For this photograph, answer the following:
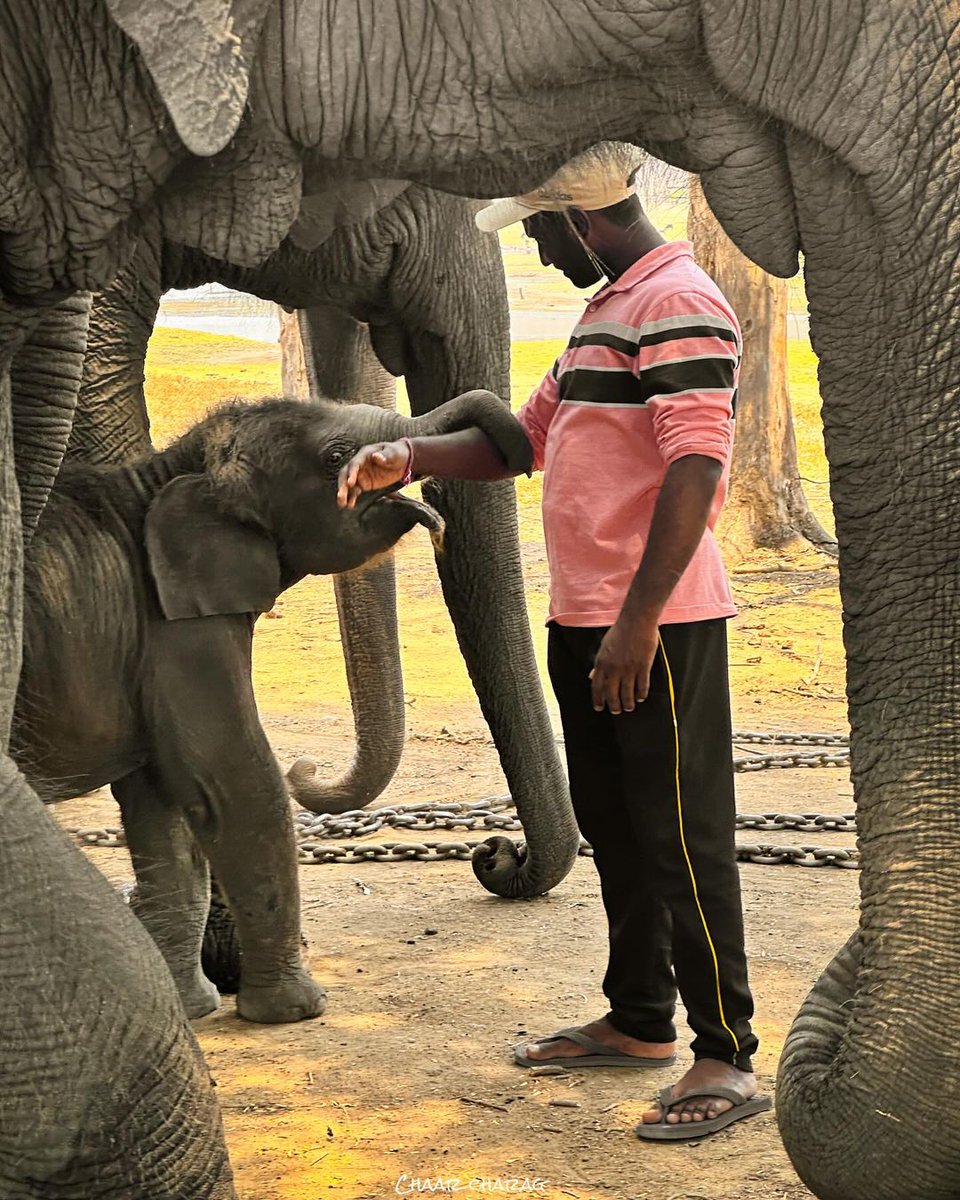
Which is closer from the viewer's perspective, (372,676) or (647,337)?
(647,337)

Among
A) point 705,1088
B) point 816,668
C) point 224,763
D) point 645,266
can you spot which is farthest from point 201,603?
point 816,668

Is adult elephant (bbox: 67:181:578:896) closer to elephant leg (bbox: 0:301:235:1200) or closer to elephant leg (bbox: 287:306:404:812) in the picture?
elephant leg (bbox: 287:306:404:812)

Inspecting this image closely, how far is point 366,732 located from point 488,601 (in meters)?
0.84

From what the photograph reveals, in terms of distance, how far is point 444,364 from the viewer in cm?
438

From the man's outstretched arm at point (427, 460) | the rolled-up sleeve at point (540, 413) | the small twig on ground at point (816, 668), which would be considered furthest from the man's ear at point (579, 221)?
the small twig on ground at point (816, 668)

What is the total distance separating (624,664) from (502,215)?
78cm

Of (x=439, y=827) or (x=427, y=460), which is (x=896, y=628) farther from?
(x=439, y=827)

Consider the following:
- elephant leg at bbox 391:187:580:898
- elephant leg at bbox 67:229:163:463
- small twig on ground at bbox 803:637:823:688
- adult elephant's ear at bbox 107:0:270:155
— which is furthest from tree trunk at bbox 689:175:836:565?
adult elephant's ear at bbox 107:0:270:155

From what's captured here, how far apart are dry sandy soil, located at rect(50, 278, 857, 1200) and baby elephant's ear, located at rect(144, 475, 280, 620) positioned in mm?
859

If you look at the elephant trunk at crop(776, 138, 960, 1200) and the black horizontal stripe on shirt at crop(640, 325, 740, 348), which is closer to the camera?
the elephant trunk at crop(776, 138, 960, 1200)

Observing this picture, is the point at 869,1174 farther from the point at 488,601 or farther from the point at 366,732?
the point at 366,732

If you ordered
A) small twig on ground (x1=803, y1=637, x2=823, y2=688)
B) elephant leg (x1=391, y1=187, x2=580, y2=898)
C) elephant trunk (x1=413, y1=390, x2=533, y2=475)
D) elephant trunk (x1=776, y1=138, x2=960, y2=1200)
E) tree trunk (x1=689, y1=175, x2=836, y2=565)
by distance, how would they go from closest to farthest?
elephant trunk (x1=776, y1=138, x2=960, y2=1200), elephant trunk (x1=413, y1=390, x2=533, y2=475), elephant leg (x1=391, y1=187, x2=580, y2=898), small twig on ground (x1=803, y1=637, x2=823, y2=688), tree trunk (x1=689, y1=175, x2=836, y2=565)

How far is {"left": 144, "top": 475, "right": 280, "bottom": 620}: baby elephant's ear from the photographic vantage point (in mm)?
3633

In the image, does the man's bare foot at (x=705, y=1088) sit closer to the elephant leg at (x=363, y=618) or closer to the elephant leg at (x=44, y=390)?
the elephant leg at (x=44, y=390)
